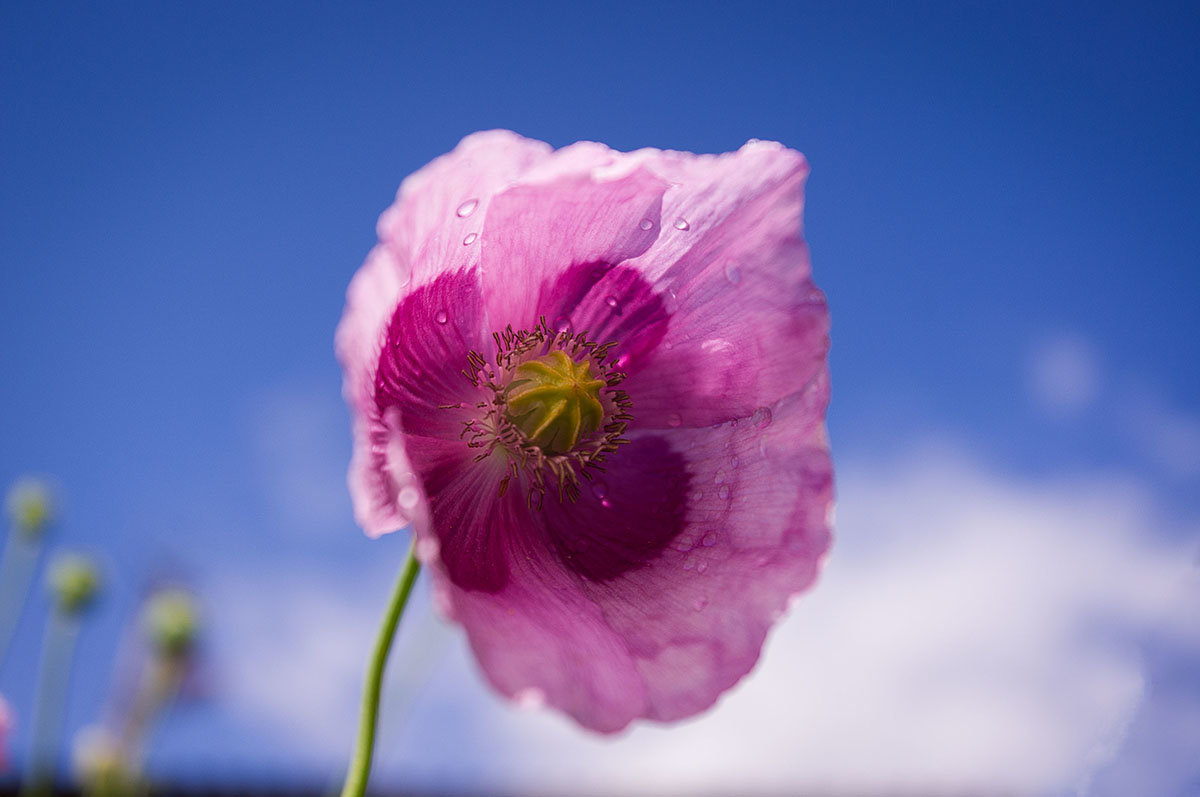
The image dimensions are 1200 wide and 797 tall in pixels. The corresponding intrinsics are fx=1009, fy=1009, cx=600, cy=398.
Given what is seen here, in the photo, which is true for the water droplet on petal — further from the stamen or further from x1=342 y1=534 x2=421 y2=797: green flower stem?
the stamen

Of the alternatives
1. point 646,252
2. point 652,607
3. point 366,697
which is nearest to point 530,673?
point 366,697

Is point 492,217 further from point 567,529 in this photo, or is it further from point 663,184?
point 567,529

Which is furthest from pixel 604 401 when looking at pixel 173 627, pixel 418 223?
pixel 173 627

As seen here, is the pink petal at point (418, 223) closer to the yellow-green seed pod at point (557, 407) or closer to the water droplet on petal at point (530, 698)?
the yellow-green seed pod at point (557, 407)

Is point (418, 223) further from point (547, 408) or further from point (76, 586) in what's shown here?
point (76, 586)

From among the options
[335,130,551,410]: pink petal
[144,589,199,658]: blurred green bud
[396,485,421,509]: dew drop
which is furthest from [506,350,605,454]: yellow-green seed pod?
[144,589,199,658]: blurred green bud

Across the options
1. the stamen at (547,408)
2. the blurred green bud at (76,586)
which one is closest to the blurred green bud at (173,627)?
the blurred green bud at (76,586)
